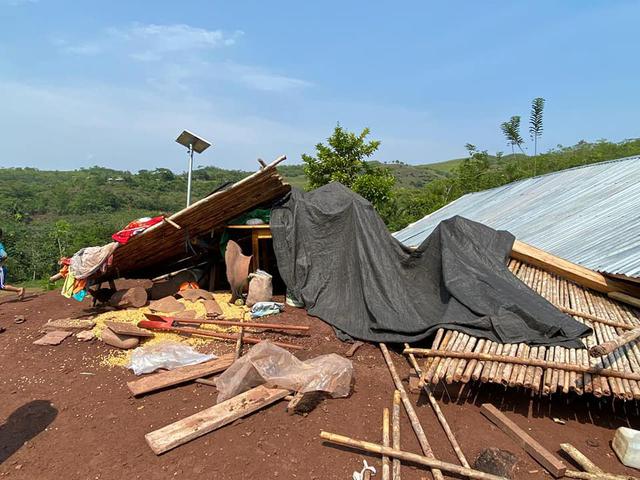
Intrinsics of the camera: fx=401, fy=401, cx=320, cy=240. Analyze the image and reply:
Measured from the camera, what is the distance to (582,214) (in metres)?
7.00

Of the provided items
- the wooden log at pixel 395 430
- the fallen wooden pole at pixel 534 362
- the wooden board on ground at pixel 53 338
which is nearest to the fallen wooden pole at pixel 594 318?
the fallen wooden pole at pixel 534 362

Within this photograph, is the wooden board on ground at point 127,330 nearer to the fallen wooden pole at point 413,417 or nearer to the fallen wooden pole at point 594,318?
the fallen wooden pole at point 413,417

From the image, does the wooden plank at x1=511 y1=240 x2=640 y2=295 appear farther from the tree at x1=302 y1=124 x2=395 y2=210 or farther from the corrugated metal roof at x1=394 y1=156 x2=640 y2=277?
the tree at x1=302 y1=124 x2=395 y2=210

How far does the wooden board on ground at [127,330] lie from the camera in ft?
17.7

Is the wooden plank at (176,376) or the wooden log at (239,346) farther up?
the wooden log at (239,346)

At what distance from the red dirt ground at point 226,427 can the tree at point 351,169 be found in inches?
417

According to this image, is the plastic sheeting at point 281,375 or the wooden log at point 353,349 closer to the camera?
the plastic sheeting at point 281,375

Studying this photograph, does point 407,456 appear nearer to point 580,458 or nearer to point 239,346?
point 580,458

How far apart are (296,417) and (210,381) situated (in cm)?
120

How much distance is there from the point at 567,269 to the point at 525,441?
116 inches

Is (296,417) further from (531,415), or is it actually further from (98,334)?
(98,334)

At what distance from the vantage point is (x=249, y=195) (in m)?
7.19

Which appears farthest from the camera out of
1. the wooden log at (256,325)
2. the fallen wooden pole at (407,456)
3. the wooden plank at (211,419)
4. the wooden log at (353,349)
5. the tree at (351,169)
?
the tree at (351,169)

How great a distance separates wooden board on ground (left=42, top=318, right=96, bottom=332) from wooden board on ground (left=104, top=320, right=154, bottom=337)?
0.50 m
